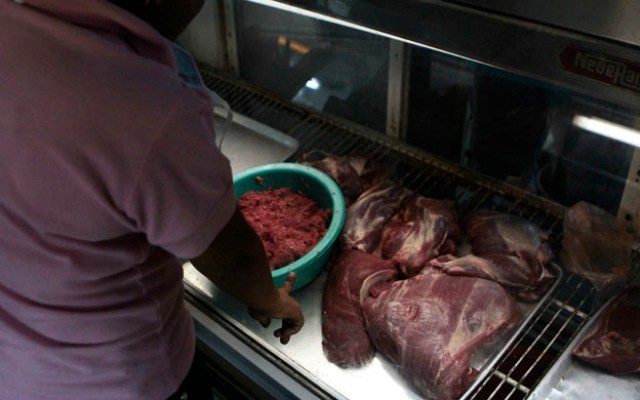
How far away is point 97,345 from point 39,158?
43cm

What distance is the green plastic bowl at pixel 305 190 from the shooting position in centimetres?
157

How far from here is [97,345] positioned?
1152 millimetres

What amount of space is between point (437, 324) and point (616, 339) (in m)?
0.37

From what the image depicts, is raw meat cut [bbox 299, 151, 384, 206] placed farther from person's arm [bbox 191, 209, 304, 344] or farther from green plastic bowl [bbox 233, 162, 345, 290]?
person's arm [bbox 191, 209, 304, 344]

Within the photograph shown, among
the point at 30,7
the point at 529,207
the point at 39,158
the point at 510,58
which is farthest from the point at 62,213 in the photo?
the point at 529,207

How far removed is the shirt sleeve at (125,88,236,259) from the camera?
85 centimetres

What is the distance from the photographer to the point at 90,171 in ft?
2.80

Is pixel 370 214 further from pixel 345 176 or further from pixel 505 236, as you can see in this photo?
pixel 505 236

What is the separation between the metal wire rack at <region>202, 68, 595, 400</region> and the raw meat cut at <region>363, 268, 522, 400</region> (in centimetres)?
7

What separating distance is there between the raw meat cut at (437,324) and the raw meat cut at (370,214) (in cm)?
17

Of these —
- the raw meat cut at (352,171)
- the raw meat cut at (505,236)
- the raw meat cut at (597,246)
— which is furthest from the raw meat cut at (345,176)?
the raw meat cut at (597,246)

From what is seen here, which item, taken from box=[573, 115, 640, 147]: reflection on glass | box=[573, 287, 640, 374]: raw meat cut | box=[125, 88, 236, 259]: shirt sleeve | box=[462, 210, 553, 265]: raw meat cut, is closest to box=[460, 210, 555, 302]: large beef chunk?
box=[462, 210, 553, 265]: raw meat cut

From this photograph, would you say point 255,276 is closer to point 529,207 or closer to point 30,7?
point 30,7

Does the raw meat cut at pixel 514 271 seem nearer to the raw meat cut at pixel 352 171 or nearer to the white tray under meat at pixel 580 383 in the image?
the white tray under meat at pixel 580 383
